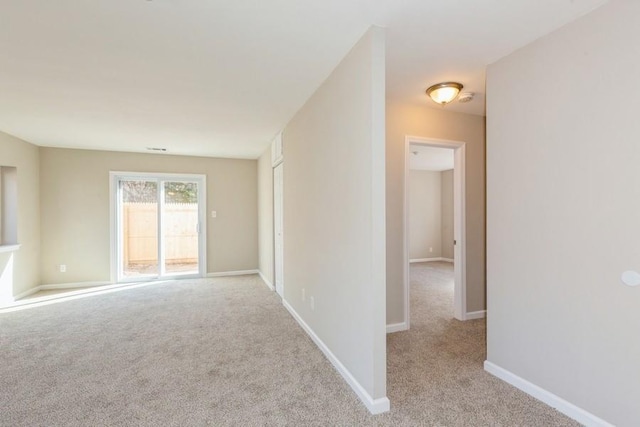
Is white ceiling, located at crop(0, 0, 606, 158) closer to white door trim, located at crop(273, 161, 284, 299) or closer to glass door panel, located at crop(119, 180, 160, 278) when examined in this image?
white door trim, located at crop(273, 161, 284, 299)

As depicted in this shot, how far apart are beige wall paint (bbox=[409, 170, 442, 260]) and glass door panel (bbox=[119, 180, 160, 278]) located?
5960 millimetres

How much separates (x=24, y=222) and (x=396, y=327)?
18.1ft

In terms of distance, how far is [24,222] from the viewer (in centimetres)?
454

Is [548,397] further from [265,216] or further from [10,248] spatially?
[10,248]

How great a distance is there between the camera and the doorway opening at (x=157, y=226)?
5.49 m

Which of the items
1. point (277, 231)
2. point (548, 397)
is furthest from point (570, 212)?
point (277, 231)

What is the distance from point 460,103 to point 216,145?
12.1ft

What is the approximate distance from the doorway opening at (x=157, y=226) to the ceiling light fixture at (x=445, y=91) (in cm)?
461

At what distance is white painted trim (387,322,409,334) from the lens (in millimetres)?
3117

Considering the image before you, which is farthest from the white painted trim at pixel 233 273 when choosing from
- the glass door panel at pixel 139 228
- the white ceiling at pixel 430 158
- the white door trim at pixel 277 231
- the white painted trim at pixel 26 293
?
the white ceiling at pixel 430 158

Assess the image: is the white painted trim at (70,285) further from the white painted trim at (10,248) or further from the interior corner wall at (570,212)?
the interior corner wall at (570,212)

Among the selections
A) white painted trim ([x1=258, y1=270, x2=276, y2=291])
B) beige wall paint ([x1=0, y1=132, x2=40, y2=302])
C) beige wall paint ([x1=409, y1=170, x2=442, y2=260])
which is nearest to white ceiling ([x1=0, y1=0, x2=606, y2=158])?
beige wall paint ([x1=0, y1=132, x2=40, y2=302])

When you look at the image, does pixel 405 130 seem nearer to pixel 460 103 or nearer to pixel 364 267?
pixel 460 103

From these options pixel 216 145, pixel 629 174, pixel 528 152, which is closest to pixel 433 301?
pixel 528 152
